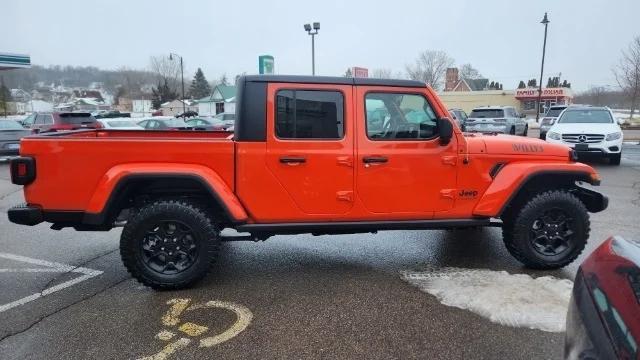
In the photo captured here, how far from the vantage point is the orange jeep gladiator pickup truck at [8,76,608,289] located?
3.81 m

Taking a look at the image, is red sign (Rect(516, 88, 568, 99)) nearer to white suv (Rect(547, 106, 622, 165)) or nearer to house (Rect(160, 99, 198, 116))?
house (Rect(160, 99, 198, 116))

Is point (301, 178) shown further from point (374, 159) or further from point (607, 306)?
point (607, 306)

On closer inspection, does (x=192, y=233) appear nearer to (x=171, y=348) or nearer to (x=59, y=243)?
(x=171, y=348)

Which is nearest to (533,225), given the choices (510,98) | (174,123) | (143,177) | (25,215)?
(143,177)

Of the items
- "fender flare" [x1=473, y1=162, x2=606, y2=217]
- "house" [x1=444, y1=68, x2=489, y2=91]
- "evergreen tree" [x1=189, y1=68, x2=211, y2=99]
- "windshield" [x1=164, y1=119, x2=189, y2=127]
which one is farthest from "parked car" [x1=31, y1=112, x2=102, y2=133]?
"evergreen tree" [x1=189, y1=68, x2=211, y2=99]

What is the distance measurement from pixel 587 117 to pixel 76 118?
1696 cm

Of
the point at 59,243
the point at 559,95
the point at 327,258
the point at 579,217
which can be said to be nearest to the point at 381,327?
the point at 327,258

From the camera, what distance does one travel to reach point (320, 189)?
4.04 m

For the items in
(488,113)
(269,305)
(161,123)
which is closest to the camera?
(269,305)

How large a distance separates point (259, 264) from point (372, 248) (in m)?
1.36

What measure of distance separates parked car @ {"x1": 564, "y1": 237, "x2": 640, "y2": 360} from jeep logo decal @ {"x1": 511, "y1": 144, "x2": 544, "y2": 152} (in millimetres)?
2745

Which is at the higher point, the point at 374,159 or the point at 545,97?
the point at 545,97

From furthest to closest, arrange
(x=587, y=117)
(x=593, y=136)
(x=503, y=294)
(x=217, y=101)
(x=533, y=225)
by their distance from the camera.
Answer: (x=217, y=101) < (x=587, y=117) < (x=593, y=136) < (x=533, y=225) < (x=503, y=294)

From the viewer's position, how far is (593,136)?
12.0 metres
